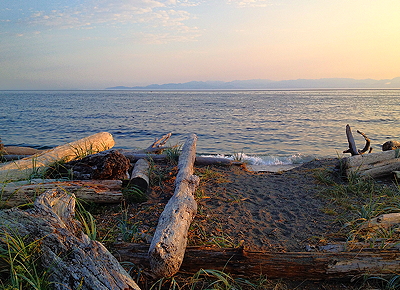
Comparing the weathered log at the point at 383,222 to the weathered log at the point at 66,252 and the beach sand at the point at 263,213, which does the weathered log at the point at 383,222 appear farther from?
the weathered log at the point at 66,252

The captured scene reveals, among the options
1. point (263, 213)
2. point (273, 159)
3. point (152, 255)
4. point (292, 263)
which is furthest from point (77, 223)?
point (273, 159)

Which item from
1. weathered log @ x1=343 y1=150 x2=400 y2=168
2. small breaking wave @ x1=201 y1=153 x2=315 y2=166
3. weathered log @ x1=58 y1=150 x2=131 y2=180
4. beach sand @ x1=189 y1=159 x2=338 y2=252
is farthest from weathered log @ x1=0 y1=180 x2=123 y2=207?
small breaking wave @ x1=201 y1=153 x2=315 y2=166

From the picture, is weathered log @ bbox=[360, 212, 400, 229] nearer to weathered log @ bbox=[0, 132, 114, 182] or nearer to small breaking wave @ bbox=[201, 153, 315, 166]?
weathered log @ bbox=[0, 132, 114, 182]

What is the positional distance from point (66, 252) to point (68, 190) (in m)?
1.87

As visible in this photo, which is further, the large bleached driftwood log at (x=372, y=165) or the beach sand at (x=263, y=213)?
the large bleached driftwood log at (x=372, y=165)

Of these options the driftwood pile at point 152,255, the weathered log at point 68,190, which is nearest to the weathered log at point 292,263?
the driftwood pile at point 152,255

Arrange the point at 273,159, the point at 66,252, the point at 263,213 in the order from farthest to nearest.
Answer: the point at 273,159 < the point at 263,213 < the point at 66,252

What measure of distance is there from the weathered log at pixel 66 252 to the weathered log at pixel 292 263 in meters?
0.54

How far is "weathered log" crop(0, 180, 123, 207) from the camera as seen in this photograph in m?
3.78

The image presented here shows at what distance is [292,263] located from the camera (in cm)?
276

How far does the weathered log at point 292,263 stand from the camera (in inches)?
107

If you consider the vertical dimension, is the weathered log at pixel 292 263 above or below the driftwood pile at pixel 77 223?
below

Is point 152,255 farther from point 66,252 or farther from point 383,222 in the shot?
point 383,222

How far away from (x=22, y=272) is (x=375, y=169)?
21.7 feet
